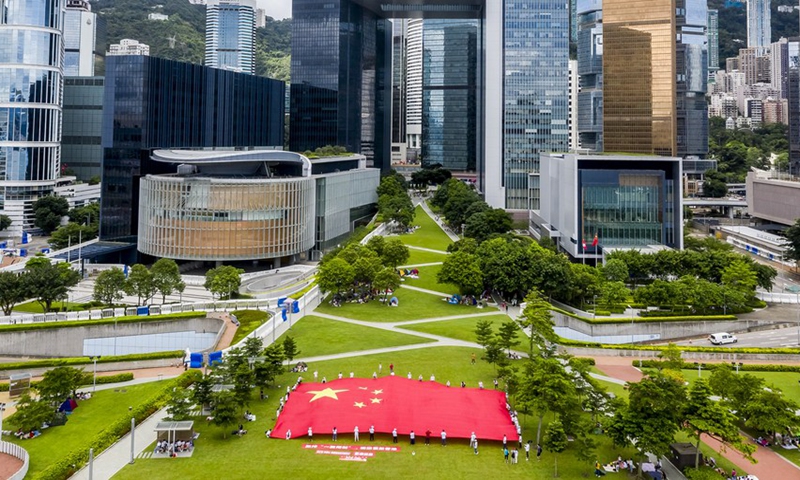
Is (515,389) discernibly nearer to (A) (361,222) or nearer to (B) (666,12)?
(A) (361,222)

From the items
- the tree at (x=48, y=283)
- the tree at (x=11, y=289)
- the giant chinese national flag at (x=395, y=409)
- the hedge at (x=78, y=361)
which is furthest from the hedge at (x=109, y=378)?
the tree at (x=11, y=289)

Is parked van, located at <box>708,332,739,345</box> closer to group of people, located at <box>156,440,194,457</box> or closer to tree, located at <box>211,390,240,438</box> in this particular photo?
tree, located at <box>211,390,240,438</box>

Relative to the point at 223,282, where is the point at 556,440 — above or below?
below

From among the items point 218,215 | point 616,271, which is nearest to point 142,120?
point 218,215

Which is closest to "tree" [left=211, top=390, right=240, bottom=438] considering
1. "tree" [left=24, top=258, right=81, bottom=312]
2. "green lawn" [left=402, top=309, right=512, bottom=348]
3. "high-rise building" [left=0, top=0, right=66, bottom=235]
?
"green lawn" [left=402, top=309, right=512, bottom=348]

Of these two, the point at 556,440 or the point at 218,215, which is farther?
the point at 218,215

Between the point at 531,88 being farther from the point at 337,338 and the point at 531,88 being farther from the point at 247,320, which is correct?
the point at 247,320

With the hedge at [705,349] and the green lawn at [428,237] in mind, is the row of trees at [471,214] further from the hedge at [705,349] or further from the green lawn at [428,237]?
the hedge at [705,349]
